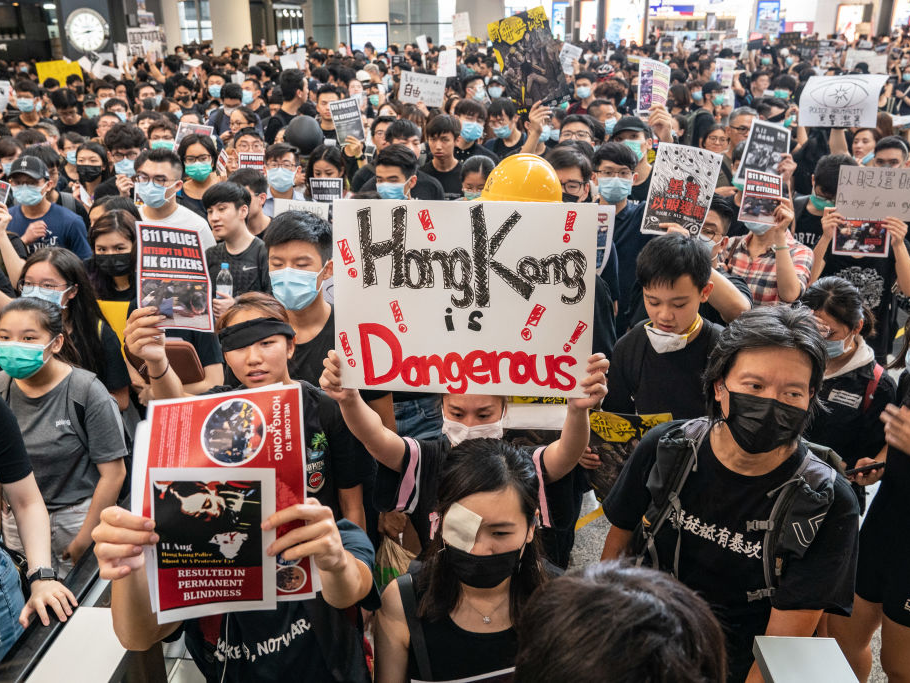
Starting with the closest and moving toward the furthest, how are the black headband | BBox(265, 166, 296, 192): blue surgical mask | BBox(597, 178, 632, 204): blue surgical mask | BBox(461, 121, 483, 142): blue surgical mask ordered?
the black headband
BBox(597, 178, 632, 204): blue surgical mask
BBox(265, 166, 296, 192): blue surgical mask
BBox(461, 121, 483, 142): blue surgical mask

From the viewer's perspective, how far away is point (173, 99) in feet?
41.5

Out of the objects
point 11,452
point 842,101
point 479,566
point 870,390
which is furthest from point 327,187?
point 842,101

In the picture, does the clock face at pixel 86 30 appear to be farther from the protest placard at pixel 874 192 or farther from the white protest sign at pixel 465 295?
the white protest sign at pixel 465 295

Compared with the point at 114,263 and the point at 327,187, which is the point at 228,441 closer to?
the point at 114,263

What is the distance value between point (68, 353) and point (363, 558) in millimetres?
2032

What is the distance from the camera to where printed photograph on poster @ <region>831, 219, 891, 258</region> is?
466cm

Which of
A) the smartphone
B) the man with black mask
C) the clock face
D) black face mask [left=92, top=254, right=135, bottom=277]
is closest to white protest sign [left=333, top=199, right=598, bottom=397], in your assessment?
the man with black mask

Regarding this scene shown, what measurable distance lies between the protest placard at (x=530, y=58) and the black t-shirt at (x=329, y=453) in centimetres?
576

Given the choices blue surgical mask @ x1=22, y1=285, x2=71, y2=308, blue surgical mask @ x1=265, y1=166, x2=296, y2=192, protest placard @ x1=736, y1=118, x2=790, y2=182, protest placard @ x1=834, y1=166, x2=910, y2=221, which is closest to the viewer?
blue surgical mask @ x1=22, y1=285, x2=71, y2=308

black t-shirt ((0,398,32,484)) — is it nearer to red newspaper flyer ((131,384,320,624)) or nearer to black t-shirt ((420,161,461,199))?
red newspaper flyer ((131,384,320,624))

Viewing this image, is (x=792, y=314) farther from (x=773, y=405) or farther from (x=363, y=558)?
(x=363, y=558)

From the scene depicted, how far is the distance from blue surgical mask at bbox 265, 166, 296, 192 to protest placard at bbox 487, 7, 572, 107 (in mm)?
2844

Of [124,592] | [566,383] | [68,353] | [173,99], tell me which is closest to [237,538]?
[124,592]

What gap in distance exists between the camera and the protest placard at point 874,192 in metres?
4.54
